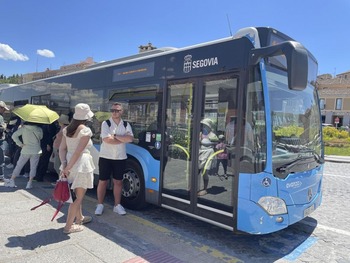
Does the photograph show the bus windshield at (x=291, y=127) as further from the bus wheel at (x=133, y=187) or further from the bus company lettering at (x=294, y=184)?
the bus wheel at (x=133, y=187)

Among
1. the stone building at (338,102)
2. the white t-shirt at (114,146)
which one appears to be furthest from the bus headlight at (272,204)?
the stone building at (338,102)

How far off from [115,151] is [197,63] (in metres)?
2.04

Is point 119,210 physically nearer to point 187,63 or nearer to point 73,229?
point 73,229

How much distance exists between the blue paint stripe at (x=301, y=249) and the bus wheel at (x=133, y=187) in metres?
2.51

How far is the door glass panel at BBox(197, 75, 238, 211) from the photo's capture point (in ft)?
13.1

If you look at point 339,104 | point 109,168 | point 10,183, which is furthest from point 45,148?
point 339,104

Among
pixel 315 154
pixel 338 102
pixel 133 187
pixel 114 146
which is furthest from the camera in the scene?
pixel 338 102

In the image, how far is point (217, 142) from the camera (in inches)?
165

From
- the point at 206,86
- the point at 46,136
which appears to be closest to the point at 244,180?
the point at 206,86

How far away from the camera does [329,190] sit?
8.29 metres

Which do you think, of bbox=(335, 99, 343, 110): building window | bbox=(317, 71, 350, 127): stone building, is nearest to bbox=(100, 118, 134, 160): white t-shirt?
bbox=(317, 71, 350, 127): stone building

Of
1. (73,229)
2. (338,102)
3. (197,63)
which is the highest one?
(338,102)

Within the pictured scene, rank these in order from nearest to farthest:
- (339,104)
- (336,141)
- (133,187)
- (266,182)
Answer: (266,182) → (133,187) → (336,141) → (339,104)

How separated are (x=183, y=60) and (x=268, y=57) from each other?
144 cm
